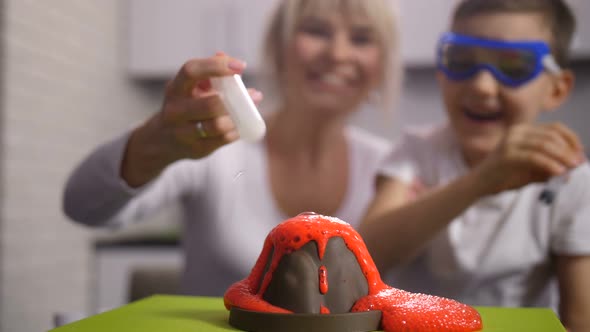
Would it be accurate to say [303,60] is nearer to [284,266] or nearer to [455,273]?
[455,273]

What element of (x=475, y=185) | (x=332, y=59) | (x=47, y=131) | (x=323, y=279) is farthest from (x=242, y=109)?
(x=47, y=131)

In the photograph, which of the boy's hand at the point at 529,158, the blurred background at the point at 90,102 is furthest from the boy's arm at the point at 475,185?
the blurred background at the point at 90,102

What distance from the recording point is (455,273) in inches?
41.4

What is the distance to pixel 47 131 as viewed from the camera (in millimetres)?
2666

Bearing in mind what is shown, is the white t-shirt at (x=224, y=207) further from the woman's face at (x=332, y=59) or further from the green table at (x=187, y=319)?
the green table at (x=187, y=319)

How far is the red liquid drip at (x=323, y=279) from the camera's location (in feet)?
2.09

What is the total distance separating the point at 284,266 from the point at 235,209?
790mm

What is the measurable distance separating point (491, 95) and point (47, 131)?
6.63ft

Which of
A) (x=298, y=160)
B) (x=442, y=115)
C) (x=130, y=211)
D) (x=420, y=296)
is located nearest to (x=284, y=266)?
(x=420, y=296)

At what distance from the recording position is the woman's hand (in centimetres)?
73

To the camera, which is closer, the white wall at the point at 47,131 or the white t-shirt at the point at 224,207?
the white t-shirt at the point at 224,207

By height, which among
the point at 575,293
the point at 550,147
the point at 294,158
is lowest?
the point at 575,293

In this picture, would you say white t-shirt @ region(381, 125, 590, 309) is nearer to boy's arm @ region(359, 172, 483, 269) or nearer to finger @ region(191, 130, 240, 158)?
boy's arm @ region(359, 172, 483, 269)

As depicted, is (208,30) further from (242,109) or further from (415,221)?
(242,109)
